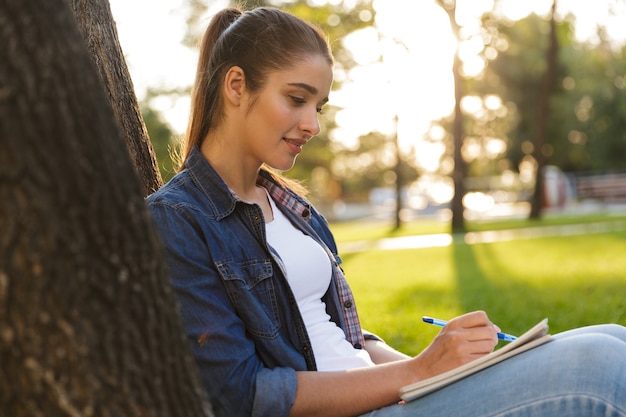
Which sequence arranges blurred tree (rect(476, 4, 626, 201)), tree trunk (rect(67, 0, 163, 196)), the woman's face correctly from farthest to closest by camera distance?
blurred tree (rect(476, 4, 626, 201))
tree trunk (rect(67, 0, 163, 196))
the woman's face

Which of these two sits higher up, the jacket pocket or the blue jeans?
the jacket pocket

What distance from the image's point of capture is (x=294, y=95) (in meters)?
2.50

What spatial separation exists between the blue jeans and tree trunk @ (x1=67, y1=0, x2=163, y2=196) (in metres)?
1.62

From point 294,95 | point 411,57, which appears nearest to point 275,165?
point 294,95

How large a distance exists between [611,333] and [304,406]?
83cm

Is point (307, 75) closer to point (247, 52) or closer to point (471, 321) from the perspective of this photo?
point (247, 52)

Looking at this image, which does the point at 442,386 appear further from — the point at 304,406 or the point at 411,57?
the point at 411,57

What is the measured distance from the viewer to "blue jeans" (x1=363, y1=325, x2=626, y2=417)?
68.5 inches

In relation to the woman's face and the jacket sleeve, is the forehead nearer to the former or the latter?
the woman's face

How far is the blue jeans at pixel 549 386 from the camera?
5.71 feet

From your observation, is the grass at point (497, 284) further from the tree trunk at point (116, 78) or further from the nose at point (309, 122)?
the nose at point (309, 122)

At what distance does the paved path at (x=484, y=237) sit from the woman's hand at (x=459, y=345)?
1397 centimetres

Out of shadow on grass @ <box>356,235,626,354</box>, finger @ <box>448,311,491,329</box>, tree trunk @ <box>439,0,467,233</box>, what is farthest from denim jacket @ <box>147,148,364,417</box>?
tree trunk @ <box>439,0,467,233</box>

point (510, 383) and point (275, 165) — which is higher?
point (275, 165)
